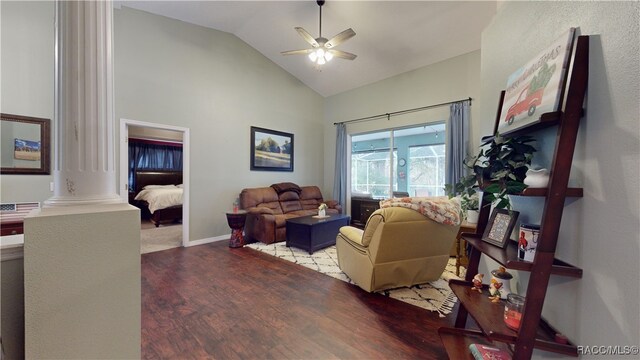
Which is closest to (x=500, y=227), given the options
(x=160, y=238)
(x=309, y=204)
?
(x=309, y=204)

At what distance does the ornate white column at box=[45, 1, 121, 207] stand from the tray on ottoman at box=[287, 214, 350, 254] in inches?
113

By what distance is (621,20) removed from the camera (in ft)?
2.76

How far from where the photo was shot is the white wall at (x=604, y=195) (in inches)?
31.2

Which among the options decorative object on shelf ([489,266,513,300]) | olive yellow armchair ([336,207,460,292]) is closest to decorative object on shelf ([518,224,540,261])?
decorative object on shelf ([489,266,513,300])

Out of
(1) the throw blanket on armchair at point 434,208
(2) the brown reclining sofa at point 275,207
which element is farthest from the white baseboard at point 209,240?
(1) the throw blanket on armchair at point 434,208

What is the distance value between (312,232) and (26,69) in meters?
4.27

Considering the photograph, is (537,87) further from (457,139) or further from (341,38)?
(457,139)

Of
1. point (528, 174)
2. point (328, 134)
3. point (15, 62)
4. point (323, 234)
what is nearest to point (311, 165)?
point (328, 134)

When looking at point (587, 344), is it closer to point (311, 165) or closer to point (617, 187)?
point (617, 187)

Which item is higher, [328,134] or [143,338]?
[328,134]

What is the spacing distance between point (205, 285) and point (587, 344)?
118 inches

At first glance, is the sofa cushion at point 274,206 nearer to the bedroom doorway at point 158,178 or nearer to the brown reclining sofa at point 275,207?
the brown reclining sofa at point 275,207

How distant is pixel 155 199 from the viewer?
A: 19.1 feet

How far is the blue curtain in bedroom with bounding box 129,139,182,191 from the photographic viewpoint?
23.4ft
